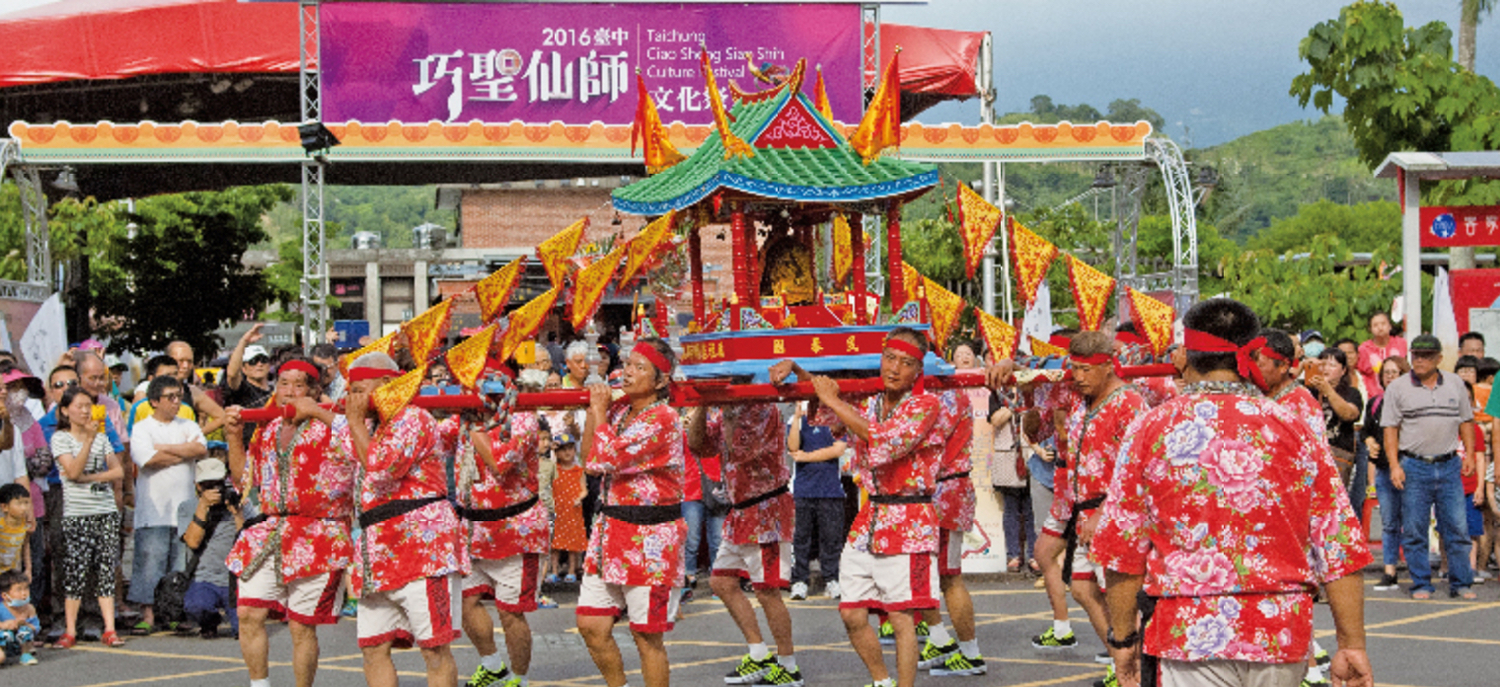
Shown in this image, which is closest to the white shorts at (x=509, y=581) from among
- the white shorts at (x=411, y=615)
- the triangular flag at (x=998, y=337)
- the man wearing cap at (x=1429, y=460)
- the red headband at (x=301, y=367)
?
the white shorts at (x=411, y=615)

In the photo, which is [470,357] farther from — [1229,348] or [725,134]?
[1229,348]

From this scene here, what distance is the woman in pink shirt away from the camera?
49.8ft

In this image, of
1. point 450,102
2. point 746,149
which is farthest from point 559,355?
point 746,149

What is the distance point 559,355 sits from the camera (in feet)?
59.0

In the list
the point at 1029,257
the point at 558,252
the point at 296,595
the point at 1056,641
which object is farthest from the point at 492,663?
the point at 1029,257

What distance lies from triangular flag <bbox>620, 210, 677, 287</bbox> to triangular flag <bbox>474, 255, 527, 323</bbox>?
37.4 inches

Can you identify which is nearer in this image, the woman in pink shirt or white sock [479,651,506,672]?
white sock [479,651,506,672]

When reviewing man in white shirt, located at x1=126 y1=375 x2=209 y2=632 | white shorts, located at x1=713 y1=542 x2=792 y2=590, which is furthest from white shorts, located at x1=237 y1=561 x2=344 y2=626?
man in white shirt, located at x1=126 y1=375 x2=209 y2=632

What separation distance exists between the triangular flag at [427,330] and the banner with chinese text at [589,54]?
14048 mm

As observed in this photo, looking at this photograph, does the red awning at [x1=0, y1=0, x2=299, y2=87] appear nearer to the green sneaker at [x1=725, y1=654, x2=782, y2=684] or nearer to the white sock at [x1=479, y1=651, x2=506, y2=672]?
the white sock at [x1=479, y1=651, x2=506, y2=672]

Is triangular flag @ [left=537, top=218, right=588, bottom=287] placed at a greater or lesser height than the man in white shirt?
greater

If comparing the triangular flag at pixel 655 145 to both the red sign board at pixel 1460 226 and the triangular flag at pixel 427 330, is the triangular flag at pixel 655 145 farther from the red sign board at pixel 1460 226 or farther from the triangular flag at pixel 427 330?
the red sign board at pixel 1460 226

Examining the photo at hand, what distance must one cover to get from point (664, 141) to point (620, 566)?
3.31 m

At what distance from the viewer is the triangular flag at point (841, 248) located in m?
9.83
